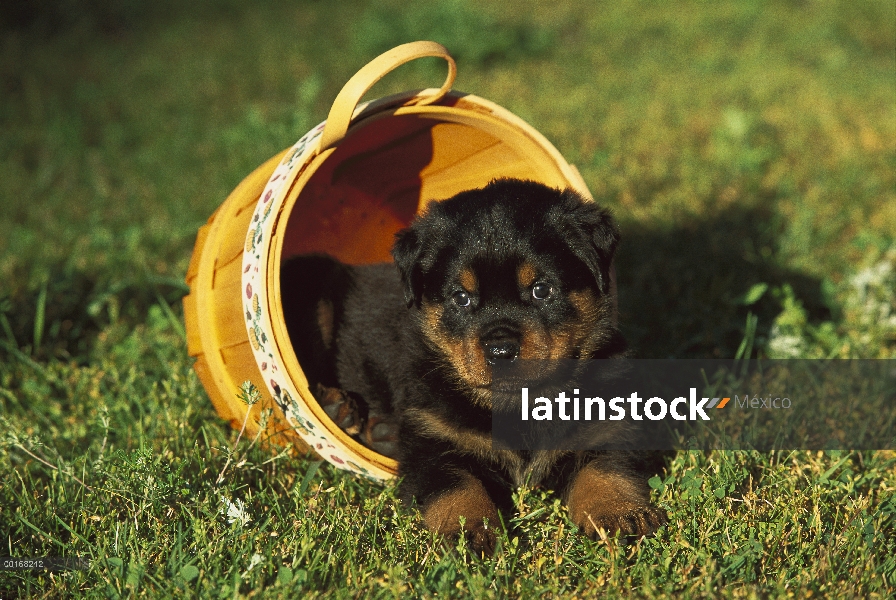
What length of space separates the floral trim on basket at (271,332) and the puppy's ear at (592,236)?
2.74ft

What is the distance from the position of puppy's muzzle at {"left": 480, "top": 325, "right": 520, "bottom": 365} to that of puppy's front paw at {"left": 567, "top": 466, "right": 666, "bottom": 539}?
47 cm

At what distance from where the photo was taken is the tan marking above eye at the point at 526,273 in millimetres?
2494

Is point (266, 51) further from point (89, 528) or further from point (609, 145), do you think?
point (89, 528)

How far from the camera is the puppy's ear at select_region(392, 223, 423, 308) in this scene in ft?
8.63

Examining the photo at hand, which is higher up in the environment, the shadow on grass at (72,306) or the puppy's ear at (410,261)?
the puppy's ear at (410,261)

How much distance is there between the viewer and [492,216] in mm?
2572

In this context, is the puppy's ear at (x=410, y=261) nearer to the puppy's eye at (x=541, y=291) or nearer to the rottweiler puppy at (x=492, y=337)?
the rottweiler puppy at (x=492, y=337)

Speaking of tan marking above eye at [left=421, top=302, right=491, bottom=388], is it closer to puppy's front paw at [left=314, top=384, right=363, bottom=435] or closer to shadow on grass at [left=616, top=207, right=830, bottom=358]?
puppy's front paw at [left=314, top=384, right=363, bottom=435]

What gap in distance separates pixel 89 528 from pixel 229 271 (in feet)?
3.22

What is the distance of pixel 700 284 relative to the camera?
13.6ft

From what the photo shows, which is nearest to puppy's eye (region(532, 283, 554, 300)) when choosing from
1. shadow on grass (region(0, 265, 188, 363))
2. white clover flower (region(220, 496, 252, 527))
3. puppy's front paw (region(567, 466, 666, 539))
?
puppy's front paw (region(567, 466, 666, 539))

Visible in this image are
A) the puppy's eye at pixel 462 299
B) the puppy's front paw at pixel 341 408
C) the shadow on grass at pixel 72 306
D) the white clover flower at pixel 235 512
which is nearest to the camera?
the white clover flower at pixel 235 512

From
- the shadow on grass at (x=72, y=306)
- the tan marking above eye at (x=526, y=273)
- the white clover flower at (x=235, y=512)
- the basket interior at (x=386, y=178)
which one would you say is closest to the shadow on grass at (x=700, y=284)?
the basket interior at (x=386, y=178)

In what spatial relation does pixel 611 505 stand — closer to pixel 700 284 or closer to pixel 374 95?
pixel 700 284
